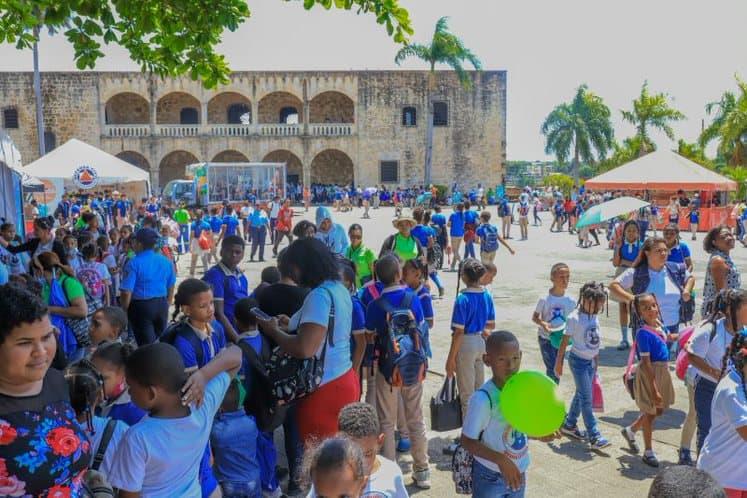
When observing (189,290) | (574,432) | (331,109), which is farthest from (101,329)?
(331,109)

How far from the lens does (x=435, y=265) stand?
1066 centimetres

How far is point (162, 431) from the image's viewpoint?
2.52 meters

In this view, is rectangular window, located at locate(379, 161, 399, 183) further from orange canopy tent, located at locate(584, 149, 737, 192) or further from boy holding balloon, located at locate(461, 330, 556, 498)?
boy holding balloon, located at locate(461, 330, 556, 498)

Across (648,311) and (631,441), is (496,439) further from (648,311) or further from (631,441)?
(631,441)

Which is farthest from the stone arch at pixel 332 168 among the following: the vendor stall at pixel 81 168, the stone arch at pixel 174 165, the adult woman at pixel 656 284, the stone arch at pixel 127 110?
the adult woman at pixel 656 284

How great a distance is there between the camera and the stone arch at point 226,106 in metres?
40.0

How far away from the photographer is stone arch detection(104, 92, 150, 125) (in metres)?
38.9

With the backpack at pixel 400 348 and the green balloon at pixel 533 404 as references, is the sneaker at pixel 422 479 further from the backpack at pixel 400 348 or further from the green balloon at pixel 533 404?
the green balloon at pixel 533 404

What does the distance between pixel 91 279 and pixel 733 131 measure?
1167 inches

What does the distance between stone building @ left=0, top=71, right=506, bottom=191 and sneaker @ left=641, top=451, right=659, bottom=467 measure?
33.3 meters

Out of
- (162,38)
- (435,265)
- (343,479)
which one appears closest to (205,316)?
(343,479)

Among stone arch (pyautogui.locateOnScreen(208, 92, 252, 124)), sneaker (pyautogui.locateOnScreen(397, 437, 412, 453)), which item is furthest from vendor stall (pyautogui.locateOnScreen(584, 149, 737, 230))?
stone arch (pyautogui.locateOnScreen(208, 92, 252, 124))

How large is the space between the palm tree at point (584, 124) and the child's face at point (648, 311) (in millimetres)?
36062

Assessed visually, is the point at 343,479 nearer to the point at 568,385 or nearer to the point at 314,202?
the point at 568,385
